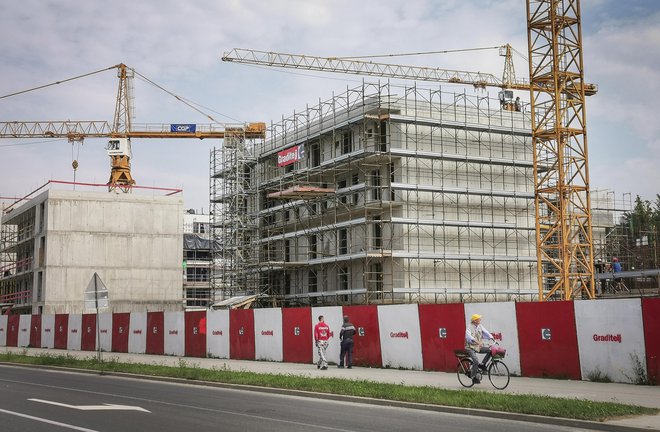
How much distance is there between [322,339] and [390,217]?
68.8 feet

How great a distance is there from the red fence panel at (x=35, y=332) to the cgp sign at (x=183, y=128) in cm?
4047

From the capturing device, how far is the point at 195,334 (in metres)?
30.3

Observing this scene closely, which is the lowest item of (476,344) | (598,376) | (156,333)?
(598,376)

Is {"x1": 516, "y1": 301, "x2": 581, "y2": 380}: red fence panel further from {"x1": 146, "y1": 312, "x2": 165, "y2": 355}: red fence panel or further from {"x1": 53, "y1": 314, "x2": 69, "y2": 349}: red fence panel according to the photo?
{"x1": 53, "y1": 314, "x2": 69, "y2": 349}: red fence panel

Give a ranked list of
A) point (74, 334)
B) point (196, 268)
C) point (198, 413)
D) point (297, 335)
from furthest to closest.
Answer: point (196, 268)
point (74, 334)
point (297, 335)
point (198, 413)

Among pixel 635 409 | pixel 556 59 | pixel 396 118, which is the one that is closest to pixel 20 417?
pixel 635 409

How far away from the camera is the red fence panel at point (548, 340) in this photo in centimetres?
1839

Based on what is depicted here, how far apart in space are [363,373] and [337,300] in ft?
79.9

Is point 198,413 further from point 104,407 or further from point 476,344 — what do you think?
point 476,344

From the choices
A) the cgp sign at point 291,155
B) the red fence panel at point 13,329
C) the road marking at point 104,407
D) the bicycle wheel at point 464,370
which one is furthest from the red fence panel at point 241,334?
the cgp sign at point 291,155

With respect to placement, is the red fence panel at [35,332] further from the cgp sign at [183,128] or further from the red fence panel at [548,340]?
the cgp sign at [183,128]

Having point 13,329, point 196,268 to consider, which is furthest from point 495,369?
point 196,268

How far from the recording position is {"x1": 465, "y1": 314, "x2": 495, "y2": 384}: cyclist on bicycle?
16438 mm

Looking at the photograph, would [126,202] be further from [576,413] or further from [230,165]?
[576,413]
